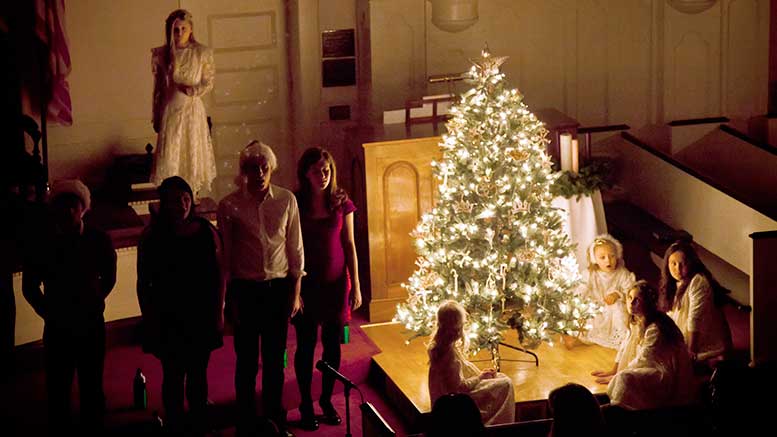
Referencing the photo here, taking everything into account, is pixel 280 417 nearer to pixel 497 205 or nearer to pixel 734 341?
pixel 497 205

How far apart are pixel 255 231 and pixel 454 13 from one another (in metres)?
4.36

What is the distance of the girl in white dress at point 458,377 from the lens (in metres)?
7.04

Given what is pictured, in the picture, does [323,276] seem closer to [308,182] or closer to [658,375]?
[308,182]

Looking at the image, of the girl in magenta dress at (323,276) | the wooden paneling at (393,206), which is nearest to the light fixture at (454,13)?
the wooden paneling at (393,206)

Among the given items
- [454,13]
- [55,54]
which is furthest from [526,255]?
[55,54]

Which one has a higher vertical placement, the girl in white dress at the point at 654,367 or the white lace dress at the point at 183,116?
the white lace dress at the point at 183,116

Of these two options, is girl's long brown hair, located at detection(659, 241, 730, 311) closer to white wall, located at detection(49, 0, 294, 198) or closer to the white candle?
the white candle

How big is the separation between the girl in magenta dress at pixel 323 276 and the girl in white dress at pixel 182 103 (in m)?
1.77

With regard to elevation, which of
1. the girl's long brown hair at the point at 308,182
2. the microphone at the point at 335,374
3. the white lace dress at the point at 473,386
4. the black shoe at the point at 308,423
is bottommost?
the black shoe at the point at 308,423

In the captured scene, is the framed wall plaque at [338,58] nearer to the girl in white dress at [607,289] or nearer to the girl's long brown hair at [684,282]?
the girl in white dress at [607,289]

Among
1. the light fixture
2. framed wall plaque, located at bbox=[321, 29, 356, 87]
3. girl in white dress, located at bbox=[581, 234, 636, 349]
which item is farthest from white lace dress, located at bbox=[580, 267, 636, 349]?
framed wall plaque, located at bbox=[321, 29, 356, 87]

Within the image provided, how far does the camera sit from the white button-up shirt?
23.1 ft

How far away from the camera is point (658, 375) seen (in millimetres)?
7473

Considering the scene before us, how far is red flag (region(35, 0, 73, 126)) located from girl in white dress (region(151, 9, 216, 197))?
1.11m
